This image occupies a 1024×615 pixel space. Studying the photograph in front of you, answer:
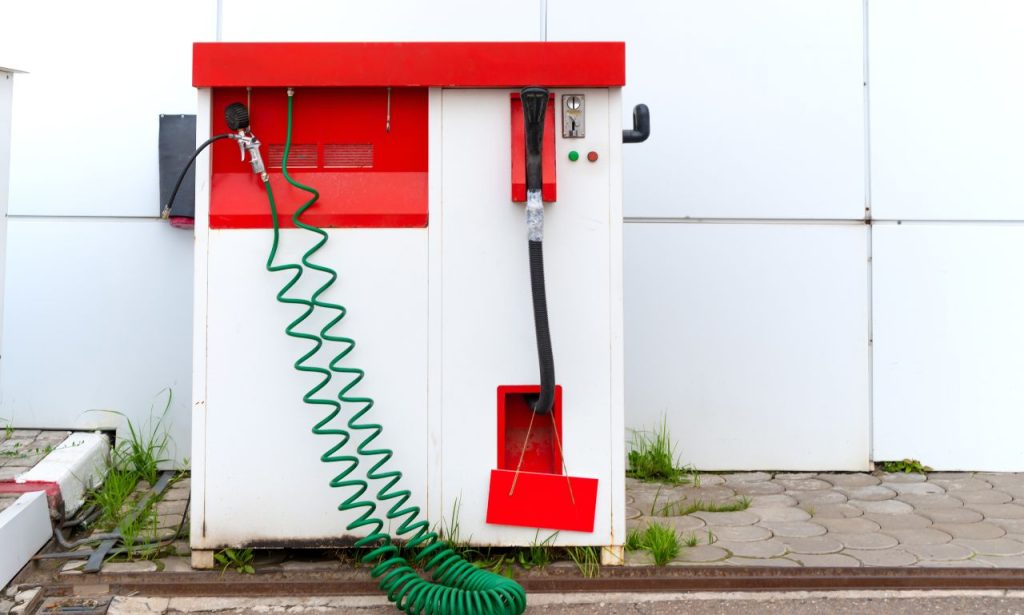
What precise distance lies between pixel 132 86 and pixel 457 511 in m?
2.73

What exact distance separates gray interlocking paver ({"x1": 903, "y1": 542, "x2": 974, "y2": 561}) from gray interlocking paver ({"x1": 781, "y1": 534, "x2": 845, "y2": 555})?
0.25 meters

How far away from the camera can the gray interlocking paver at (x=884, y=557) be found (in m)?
2.92

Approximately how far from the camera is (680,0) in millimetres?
4180

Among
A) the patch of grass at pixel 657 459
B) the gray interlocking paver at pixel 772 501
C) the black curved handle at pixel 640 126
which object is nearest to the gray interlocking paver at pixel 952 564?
the gray interlocking paver at pixel 772 501

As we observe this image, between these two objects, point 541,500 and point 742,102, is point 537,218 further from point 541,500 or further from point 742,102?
point 742,102

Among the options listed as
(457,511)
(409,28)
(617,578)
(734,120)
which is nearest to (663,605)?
(617,578)

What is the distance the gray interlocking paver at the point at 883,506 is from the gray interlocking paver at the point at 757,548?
69cm

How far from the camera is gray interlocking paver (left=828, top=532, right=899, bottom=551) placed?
3109 mm

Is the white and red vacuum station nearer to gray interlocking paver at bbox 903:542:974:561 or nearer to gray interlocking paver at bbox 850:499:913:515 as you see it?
gray interlocking paver at bbox 903:542:974:561

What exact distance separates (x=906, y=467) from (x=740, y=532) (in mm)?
1459

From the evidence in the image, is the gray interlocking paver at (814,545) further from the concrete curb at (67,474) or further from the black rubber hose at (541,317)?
the concrete curb at (67,474)

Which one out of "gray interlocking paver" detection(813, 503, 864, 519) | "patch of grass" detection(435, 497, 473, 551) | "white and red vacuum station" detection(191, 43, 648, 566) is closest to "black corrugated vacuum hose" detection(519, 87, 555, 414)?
"white and red vacuum station" detection(191, 43, 648, 566)

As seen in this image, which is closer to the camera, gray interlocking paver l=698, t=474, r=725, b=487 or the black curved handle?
the black curved handle

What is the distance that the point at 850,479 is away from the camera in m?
4.11
